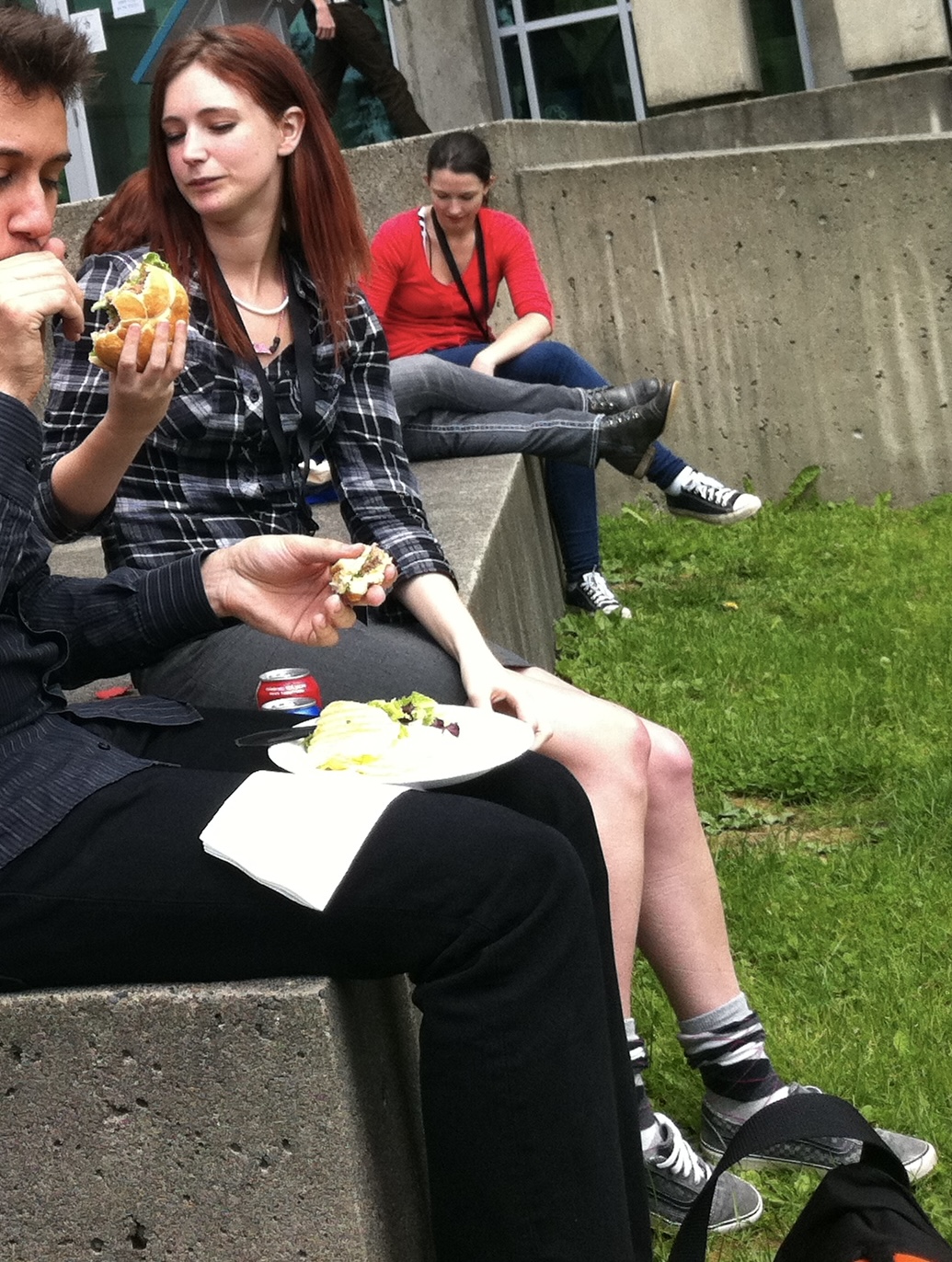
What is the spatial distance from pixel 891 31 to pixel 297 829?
8.74m

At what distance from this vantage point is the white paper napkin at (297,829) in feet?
6.31

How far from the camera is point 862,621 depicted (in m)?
6.14

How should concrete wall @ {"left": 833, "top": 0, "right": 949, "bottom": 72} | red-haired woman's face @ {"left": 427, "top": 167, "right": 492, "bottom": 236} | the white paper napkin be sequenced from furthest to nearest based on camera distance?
concrete wall @ {"left": 833, "top": 0, "right": 949, "bottom": 72}, red-haired woman's face @ {"left": 427, "top": 167, "right": 492, "bottom": 236}, the white paper napkin

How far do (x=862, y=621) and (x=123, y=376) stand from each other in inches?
163

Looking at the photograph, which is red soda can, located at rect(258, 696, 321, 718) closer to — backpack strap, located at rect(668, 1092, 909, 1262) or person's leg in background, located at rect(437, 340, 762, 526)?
backpack strap, located at rect(668, 1092, 909, 1262)

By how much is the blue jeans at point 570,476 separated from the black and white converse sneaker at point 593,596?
0.22 ft

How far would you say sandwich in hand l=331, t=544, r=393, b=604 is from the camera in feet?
8.63

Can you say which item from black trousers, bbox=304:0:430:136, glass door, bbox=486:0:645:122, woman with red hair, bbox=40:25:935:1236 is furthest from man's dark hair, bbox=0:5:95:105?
glass door, bbox=486:0:645:122

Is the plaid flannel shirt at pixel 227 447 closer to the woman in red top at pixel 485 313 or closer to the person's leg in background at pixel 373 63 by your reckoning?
the woman in red top at pixel 485 313

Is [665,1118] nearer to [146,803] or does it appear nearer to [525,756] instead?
[525,756]

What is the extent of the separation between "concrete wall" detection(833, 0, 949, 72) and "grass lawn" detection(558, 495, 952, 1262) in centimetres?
288

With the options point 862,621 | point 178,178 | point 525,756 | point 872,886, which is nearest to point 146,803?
point 525,756

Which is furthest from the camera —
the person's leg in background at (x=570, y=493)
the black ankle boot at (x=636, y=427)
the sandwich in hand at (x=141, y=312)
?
the person's leg in background at (x=570, y=493)

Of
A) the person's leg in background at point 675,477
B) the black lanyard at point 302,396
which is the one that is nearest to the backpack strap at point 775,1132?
the black lanyard at point 302,396
